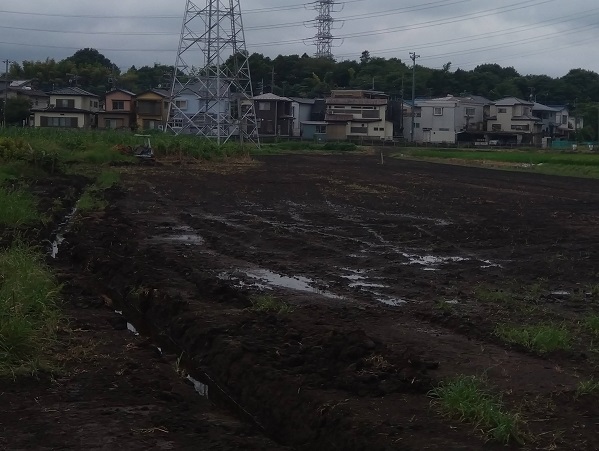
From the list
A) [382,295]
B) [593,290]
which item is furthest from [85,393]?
[593,290]

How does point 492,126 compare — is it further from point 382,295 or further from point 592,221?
point 382,295

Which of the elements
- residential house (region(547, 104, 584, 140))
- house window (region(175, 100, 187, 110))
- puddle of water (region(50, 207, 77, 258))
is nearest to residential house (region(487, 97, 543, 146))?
residential house (region(547, 104, 584, 140))

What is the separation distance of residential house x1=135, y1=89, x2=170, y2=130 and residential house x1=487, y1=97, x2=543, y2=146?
119 ft

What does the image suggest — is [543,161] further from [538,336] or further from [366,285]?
[538,336]

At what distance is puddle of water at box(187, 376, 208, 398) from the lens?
24.3 feet

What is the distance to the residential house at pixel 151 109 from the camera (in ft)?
260

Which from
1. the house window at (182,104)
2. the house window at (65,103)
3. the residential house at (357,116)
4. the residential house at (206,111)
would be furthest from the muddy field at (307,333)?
the residential house at (357,116)

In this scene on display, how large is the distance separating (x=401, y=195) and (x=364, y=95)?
218 feet

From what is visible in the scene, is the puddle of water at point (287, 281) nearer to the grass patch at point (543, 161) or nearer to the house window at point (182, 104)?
the grass patch at point (543, 161)

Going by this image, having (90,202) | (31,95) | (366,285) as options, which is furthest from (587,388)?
(31,95)

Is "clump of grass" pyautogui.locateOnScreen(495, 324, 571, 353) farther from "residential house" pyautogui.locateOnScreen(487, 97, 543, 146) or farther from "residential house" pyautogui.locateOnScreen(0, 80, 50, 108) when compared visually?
"residential house" pyautogui.locateOnScreen(487, 97, 543, 146)

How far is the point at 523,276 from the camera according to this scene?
40.3 feet

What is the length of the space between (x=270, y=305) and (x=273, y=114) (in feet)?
272

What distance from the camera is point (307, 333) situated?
824 centimetres
